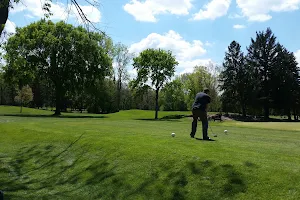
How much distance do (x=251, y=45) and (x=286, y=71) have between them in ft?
32.5

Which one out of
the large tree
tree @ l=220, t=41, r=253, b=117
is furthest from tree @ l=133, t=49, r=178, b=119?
tree @ l=220, t=41, r=253, b=117

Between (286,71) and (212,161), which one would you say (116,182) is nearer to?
(212,161)

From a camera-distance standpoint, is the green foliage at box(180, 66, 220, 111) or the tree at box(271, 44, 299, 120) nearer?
the tree at box(271, 44, 299, 120)

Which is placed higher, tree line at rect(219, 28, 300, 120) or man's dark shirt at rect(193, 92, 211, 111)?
tree line at rect(219, 28, 300, 120)

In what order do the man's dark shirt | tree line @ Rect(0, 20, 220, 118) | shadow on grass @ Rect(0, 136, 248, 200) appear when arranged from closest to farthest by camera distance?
shadow on grass @ Rect(0, 136, 248, 200)
the man's dark shirt
tree line @ Rect(0, 20, 220, 118)

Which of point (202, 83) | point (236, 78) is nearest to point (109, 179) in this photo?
point (236, 78)

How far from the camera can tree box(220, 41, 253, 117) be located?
65.4m

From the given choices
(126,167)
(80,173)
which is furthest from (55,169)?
(126,167)

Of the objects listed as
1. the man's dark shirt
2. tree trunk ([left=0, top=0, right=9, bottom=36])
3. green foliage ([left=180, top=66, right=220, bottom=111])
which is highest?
green foliage ([left=180, top=66, right=220, bottom=111])

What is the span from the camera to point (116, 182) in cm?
969

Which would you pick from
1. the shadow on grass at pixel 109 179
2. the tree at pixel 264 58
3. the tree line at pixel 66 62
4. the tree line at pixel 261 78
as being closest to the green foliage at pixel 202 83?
the tree line at pixel 261 78

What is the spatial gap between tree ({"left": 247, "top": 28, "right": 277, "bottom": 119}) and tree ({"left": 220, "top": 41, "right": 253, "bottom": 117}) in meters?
2.35

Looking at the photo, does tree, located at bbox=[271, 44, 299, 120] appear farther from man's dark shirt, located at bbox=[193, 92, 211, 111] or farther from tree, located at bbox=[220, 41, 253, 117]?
man's dark shirt, located at bbox=[193, 92, 211, 111]

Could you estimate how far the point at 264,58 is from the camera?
67875 millimetres
